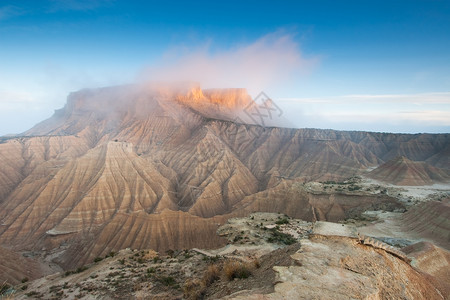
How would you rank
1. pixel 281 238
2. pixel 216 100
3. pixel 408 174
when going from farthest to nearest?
pixel 216 100 < pixel 408 174 < pixel 281 238

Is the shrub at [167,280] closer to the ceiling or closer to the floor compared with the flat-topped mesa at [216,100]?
closer to the floor

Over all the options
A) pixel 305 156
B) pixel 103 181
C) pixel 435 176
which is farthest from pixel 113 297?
pixel 305 156

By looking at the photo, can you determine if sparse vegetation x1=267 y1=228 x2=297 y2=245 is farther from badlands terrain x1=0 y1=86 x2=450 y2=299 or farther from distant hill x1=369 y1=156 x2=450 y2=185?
distant hill x1=369 y1=156 x2=450 y2=185

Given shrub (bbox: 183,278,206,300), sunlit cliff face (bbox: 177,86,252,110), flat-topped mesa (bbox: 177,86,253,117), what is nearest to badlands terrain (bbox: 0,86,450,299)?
shrub (bbox: 183,278,206,300)

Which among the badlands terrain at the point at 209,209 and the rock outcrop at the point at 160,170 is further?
the rock outcrop at the point at 160,170

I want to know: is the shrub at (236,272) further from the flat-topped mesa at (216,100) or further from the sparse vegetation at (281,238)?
the flat-topped mesa at (216,100)

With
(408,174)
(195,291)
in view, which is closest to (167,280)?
(195,291)

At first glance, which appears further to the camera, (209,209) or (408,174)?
(209,209)

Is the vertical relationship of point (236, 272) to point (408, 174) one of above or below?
above

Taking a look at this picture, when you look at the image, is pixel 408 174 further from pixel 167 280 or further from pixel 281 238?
pixel 167 280

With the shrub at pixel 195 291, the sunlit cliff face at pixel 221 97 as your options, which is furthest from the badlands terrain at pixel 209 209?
the sunlit cliff face at pixel 221 97

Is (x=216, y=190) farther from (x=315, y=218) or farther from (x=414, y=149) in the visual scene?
(x=414, y=149)
